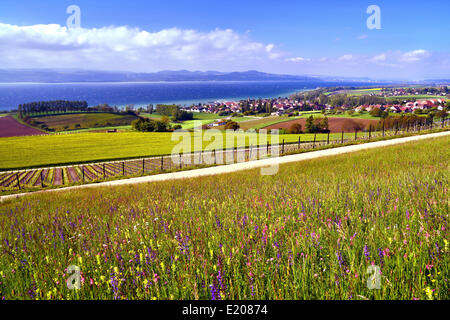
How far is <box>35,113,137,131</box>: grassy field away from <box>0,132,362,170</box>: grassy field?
90730mm

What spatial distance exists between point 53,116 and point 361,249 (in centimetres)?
22782

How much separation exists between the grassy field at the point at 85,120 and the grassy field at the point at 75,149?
90.7 m

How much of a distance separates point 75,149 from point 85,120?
414ft

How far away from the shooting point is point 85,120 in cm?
17362

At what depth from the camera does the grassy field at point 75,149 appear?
50722 millimetres

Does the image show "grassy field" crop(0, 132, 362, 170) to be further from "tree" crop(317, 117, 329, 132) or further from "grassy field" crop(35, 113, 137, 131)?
"grassy field" crop(35, 113, 137, 131)

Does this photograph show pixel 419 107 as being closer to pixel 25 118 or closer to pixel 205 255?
pixel 205 255
